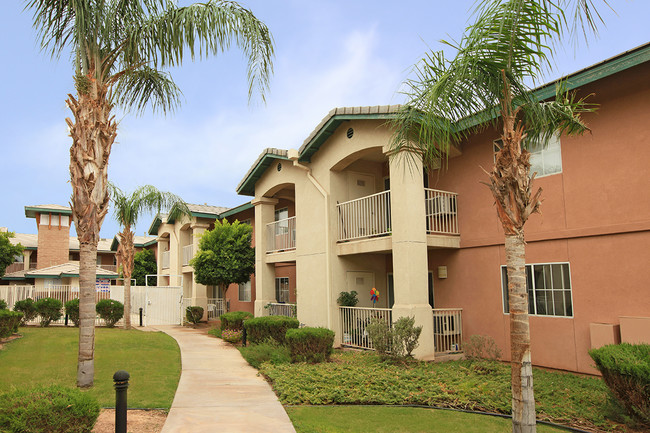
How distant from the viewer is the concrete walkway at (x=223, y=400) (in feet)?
23.6

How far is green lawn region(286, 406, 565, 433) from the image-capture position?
7.10 meters

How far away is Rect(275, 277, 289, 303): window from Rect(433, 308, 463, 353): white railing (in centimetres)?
940

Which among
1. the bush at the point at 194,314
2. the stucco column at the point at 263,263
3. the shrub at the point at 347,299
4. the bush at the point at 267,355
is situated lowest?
the bush at the point at 267,355

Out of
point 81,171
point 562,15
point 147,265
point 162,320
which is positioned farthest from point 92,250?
point 147,265

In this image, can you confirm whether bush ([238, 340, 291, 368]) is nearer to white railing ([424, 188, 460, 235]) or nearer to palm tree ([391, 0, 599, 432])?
white railing ([424, 188, 460, 235])

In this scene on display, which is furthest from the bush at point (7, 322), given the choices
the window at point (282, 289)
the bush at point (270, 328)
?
the window at point (282, 289)

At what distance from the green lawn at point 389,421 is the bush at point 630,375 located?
3.59 ft

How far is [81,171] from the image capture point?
29.8ft

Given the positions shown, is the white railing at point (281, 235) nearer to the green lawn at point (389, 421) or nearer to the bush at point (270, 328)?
the bush at point (270, 328)

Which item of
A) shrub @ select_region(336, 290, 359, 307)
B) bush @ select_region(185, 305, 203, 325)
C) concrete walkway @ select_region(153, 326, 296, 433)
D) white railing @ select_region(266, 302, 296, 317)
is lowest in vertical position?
concrete walkway @ select_region(153, 326, 296, 433)

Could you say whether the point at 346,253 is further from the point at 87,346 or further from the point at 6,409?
the point at 6,409

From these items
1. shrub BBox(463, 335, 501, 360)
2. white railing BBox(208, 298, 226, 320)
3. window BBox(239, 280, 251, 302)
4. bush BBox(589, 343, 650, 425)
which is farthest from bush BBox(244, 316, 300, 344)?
white railing BBox(208, 298, 226, 320)

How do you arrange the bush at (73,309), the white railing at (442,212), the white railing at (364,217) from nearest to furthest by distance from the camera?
the white railing at (442,212) < the white railing at (364,217) < the bush at (73,309)

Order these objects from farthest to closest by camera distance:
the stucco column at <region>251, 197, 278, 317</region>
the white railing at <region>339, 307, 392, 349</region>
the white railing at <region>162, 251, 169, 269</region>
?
the white railing at <region>162, 251, 169, 269</region>
the stucco column at <region>251, 197, 278, 317</region>
the white railing at <region>339, 307, 392, 349</region>
